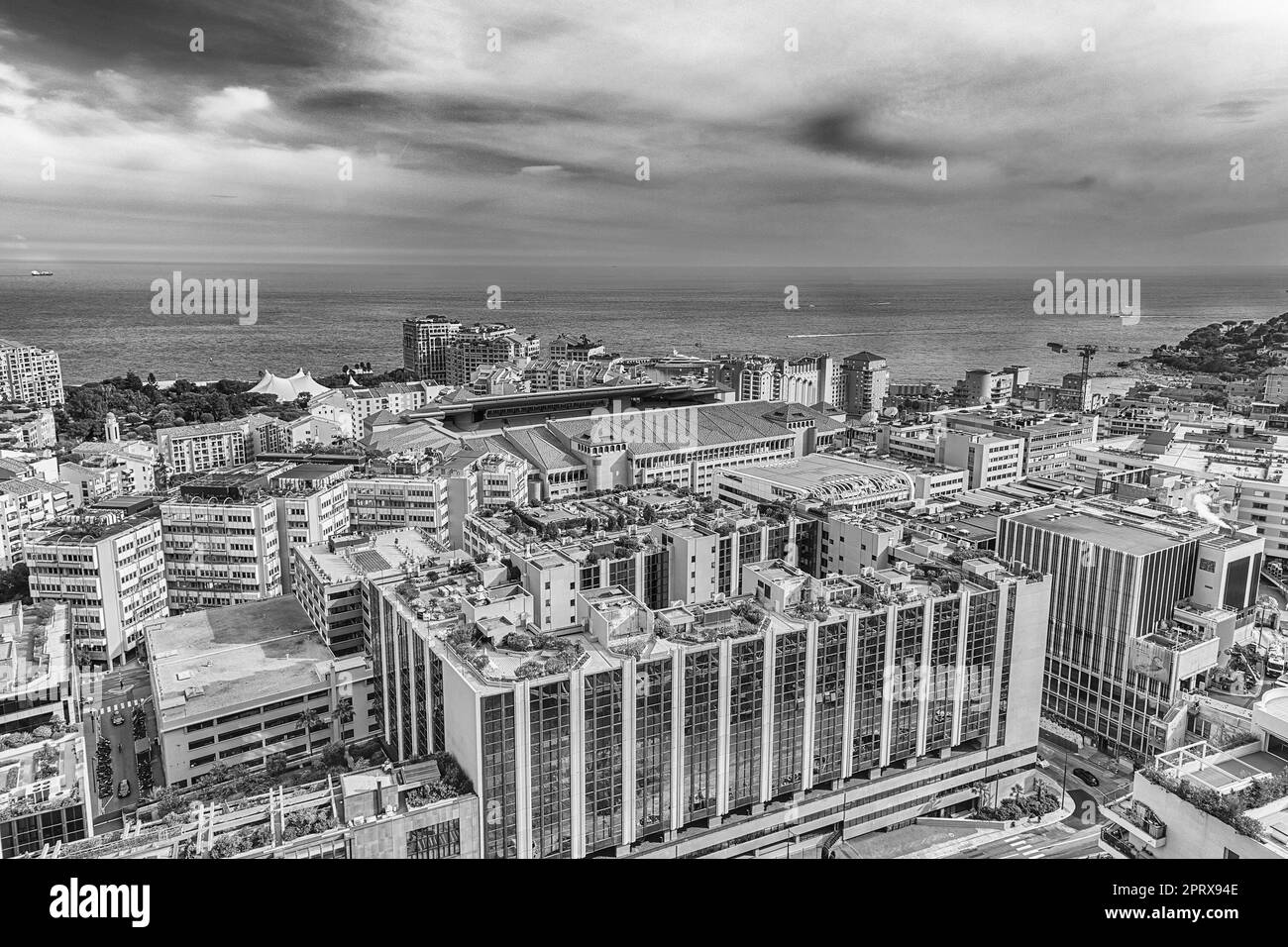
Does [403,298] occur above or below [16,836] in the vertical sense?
above

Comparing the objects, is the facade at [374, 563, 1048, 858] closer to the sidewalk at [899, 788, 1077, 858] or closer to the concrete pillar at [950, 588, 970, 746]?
the concrete pillar at [950, 588, 970, 746]

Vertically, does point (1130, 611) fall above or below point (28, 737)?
above

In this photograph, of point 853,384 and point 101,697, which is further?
point 853,384

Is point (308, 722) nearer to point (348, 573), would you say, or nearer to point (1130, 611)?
point (348, 573)

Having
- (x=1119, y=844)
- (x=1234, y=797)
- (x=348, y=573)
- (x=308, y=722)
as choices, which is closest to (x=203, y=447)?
(x=348, y=573)

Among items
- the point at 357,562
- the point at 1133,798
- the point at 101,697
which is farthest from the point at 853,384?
the point at 1133,798
